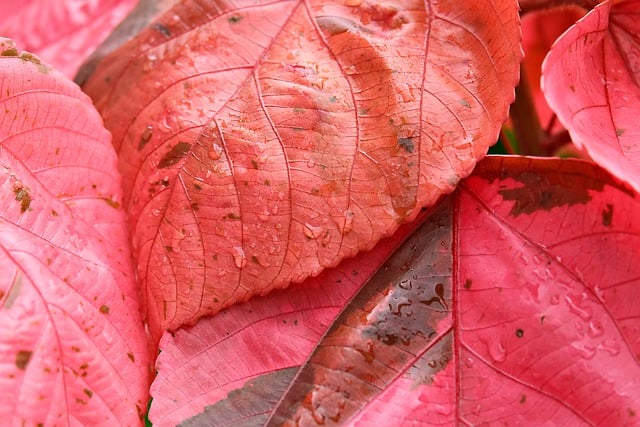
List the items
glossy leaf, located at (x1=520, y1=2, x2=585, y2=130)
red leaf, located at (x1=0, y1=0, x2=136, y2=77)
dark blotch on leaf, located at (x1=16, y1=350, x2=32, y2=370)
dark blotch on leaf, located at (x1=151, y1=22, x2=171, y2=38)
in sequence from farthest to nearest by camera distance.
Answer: glossy leaf, located at (x1=520, y1=2, x2=585, y2=130) → red leaf, located at (x1=0, y1=0, x2=136, y2=77) → dark blotch on leaf, located at (x1=151, y1=22, x2=171, y2=38) → dark blotch on leaf, located at (x1=16, y1=350, x2=32, y2=370)

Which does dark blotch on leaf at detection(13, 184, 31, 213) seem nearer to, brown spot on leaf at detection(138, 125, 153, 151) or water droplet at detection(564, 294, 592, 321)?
brown spot on leaf at detection(138, 125, 153, 151)

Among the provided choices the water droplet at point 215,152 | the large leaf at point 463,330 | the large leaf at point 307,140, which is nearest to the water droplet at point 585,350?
the large leaf at point 463,330

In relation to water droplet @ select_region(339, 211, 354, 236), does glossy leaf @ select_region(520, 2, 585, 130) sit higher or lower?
lower

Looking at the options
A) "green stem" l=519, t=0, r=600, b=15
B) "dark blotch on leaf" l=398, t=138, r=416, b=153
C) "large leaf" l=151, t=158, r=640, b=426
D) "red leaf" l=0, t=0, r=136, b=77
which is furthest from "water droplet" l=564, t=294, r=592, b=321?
"red leaf" l=0, t=0, r=136, b=77

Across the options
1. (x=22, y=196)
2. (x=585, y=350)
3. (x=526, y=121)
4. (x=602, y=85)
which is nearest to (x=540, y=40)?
(x=526, y=121)

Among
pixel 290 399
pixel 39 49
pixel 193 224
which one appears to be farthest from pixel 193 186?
pixel 39 49

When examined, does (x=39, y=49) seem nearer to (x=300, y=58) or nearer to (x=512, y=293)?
(x=300, y=58)
